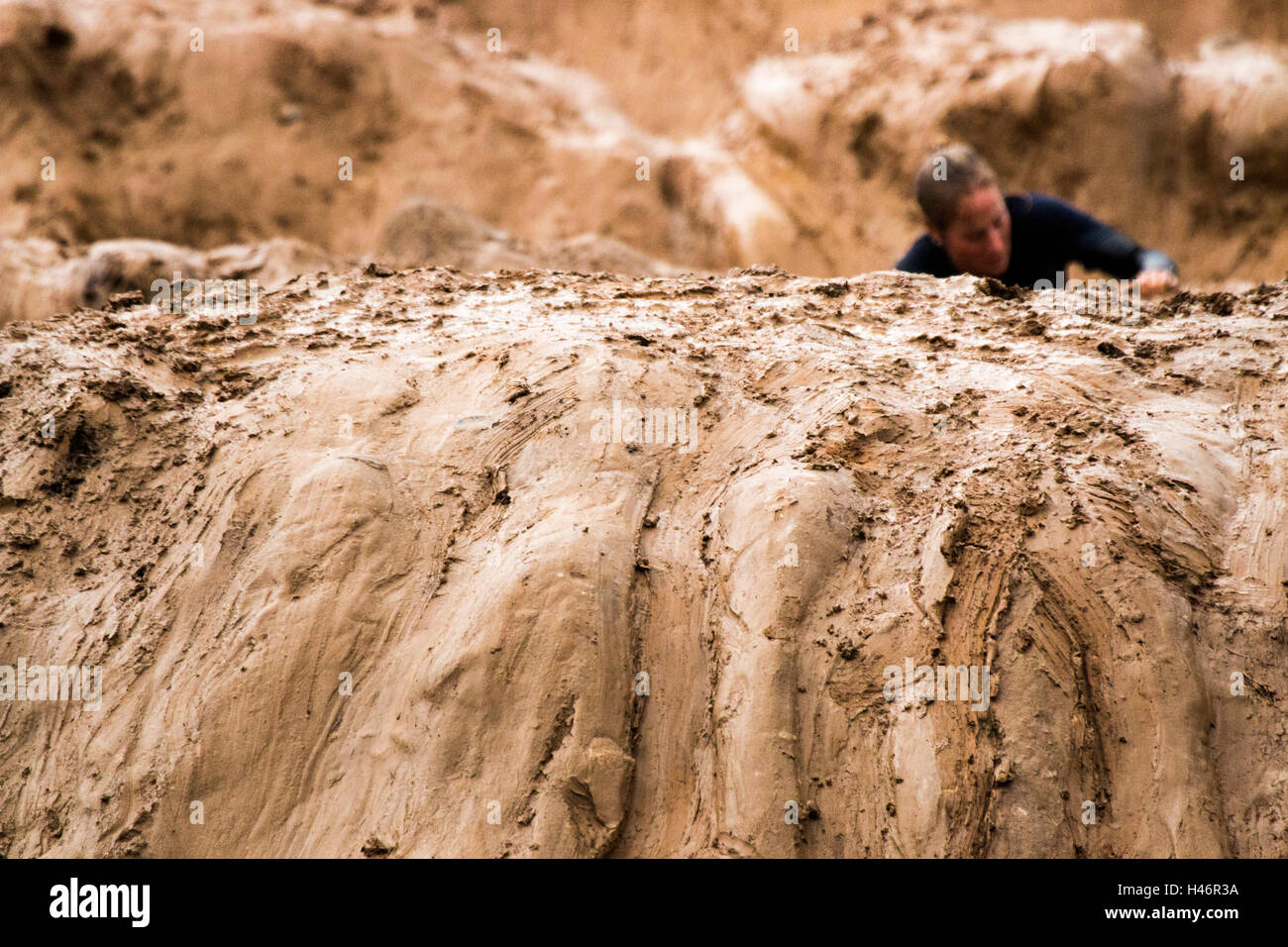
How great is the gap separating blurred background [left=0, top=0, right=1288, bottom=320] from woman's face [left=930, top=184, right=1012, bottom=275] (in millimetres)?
2925

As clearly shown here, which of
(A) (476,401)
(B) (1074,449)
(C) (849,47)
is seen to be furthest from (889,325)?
(C) (849,47)

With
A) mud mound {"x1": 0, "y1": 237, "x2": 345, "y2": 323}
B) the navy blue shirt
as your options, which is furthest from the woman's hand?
mud mound {"x1": 0, "y1": 237, "x2": 345, "y2": 323}

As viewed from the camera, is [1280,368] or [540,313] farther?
[540,313]

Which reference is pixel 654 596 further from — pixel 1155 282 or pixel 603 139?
pixel 603 139

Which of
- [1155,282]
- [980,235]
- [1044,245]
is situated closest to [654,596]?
[1155,282]

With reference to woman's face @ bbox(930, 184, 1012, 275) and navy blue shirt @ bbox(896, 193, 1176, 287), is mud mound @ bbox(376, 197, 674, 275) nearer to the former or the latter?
navy blue shirt @ bbox(896, 193, 1176, 287)

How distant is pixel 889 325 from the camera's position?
12.0ft

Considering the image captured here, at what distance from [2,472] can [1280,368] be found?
357 cm

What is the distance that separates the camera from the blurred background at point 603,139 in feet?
25.0

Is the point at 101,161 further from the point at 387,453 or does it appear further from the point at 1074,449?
the point at 1074,449

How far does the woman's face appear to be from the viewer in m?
4.62

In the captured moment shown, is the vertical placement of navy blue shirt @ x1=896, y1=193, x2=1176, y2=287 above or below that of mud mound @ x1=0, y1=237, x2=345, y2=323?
below

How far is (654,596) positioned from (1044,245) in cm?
292
